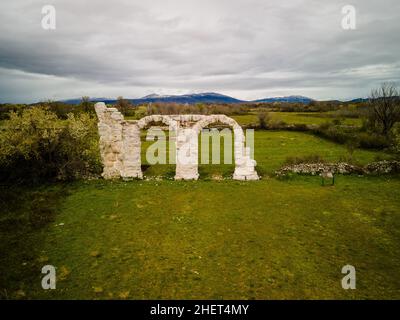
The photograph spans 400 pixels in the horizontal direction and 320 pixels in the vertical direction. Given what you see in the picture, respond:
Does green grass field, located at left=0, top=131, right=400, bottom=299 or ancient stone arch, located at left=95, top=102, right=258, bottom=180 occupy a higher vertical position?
ancient stone arch, located at left=95, top=102, right=258, bottom=180

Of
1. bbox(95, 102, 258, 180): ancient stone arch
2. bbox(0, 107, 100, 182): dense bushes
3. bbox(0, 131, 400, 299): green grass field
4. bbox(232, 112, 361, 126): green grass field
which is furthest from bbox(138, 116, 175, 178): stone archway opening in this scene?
bbox(232, 112, 361, 126): green grass field

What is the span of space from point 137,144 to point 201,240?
10.3 meters

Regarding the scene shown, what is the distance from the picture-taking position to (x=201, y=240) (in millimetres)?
11383

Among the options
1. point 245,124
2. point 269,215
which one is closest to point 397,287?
point 269,215

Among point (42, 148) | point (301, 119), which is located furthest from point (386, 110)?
point (42, 148)

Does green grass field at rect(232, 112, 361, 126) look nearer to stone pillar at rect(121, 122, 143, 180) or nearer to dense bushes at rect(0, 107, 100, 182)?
stone pillar at rect(121, 122, 143, 180)

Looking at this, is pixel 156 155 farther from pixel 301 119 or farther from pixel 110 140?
pixel 301 119

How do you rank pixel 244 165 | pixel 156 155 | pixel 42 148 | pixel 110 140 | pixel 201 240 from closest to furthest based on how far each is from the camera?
1. pixel 201 240
2. pixel 42 148
3. pixel 110 140
4. pixel 244 165
5. pixel 156 155

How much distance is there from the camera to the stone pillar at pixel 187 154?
66.0ft

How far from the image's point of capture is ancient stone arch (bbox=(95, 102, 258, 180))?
19.6 metres

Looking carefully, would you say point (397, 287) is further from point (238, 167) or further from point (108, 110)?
point (108, 110)

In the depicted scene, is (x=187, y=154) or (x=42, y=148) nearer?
(x=42, y=148)

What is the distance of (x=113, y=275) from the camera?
909cm

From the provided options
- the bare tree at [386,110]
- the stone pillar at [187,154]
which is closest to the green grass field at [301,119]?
the bare tree at [386,110]
